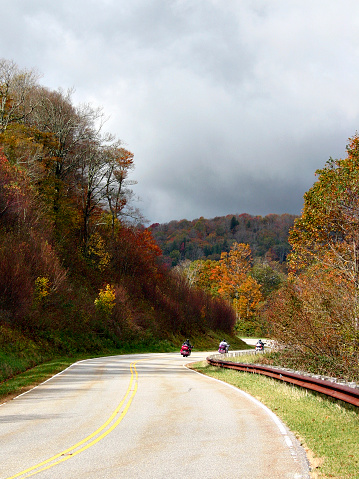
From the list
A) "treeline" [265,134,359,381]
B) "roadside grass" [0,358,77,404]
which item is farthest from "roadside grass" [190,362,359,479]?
"roadside grass" [0,358,77,404]

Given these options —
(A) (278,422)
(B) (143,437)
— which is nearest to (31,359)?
(B) (143,437)

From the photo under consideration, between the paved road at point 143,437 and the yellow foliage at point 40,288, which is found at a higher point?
the yellow foliage at point 40,288

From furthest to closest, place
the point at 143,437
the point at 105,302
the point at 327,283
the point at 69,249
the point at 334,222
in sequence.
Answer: the point at 69,249
the point at 105,302
the point at 334,222
the point at 327,283
the point at 143,437

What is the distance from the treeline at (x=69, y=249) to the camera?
32.5 metres

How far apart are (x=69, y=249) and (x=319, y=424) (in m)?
41.7

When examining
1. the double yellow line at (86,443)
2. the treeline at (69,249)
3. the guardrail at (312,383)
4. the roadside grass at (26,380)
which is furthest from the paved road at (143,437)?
the treeline at (69,249)

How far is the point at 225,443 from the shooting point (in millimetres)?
7887

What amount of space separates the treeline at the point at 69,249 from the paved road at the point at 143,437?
14.7 m

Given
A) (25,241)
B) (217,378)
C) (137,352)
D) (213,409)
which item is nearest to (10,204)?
(25,241)

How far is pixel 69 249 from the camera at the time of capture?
157 ft

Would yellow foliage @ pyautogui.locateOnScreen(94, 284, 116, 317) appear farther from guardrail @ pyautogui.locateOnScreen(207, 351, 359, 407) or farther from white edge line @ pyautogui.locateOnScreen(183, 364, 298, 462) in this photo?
white edge line @ pyautogui.locateOnScreen(183, 364, 298, 462)

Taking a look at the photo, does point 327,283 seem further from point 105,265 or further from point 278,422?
point 105,265

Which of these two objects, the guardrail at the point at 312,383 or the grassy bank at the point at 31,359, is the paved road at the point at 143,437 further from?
the grassy bank at the point at 31,359

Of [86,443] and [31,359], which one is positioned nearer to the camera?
[86,443]
